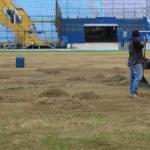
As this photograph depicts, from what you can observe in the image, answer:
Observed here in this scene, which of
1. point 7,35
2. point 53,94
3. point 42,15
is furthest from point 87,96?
point 42,15

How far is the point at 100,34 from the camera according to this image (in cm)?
6625

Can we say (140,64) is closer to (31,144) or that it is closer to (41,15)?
(31,144)

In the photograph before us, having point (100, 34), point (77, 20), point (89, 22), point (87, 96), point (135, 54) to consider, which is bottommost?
point (87, 96)

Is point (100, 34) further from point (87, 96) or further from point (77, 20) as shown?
point (87, 96)

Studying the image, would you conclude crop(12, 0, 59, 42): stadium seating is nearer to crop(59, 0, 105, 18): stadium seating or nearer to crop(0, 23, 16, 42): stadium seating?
crop(59, 0, 105, 18): stadium seating

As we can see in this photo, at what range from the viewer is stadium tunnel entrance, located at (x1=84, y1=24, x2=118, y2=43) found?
209 feet

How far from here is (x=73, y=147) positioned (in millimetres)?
5664

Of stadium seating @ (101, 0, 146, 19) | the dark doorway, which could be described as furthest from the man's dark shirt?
stadium seating @ (101, 0, 146, 19)

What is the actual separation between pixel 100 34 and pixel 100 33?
238 mm

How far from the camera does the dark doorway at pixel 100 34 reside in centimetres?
6444

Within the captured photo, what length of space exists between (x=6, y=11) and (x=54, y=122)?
179 feet

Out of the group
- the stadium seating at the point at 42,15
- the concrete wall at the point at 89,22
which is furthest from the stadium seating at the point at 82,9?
the stadium seating at the point at 42,15

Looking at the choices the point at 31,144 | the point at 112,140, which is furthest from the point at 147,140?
the point at 31,144

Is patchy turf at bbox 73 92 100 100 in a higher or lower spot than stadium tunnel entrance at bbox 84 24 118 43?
lower
